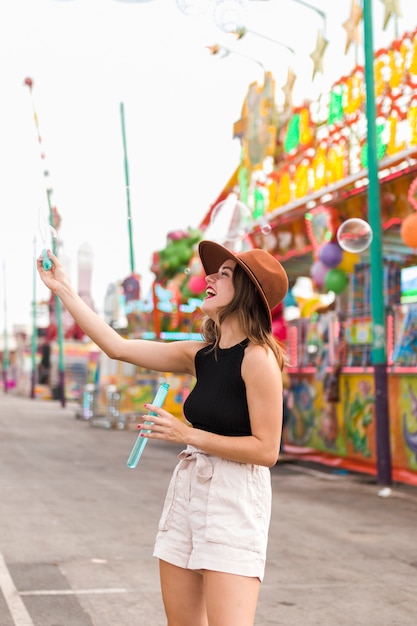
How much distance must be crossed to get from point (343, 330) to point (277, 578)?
9905 mm

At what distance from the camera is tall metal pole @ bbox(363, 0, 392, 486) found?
Answer: 1380 centimetres

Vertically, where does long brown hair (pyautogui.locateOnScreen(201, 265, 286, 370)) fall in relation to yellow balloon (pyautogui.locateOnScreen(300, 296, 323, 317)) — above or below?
below

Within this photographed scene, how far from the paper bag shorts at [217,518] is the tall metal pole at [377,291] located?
10644mm

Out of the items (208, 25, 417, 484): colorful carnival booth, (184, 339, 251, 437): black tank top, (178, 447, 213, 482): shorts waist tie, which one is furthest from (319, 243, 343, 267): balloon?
(178, 447, 213, 482): shorts waist tie

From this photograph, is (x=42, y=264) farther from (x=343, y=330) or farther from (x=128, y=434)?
(x=128, y=434)

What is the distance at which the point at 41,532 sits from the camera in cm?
905

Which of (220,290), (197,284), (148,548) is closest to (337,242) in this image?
(197,284)

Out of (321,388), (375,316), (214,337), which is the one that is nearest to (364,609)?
(214,337)

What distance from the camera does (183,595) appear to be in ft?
11.0

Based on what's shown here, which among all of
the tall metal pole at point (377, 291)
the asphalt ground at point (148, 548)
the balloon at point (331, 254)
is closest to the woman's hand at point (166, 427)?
the asphalt ground at point (148, 548)

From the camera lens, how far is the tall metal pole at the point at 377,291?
13.8 metres

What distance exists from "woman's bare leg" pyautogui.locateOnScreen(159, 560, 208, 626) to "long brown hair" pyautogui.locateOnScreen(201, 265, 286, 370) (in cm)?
77

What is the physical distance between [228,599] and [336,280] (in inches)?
554

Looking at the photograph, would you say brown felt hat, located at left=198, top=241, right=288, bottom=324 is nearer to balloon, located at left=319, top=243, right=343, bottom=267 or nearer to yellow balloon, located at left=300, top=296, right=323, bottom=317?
balloon, located at left=319, top=243, right=343, bottom=267
